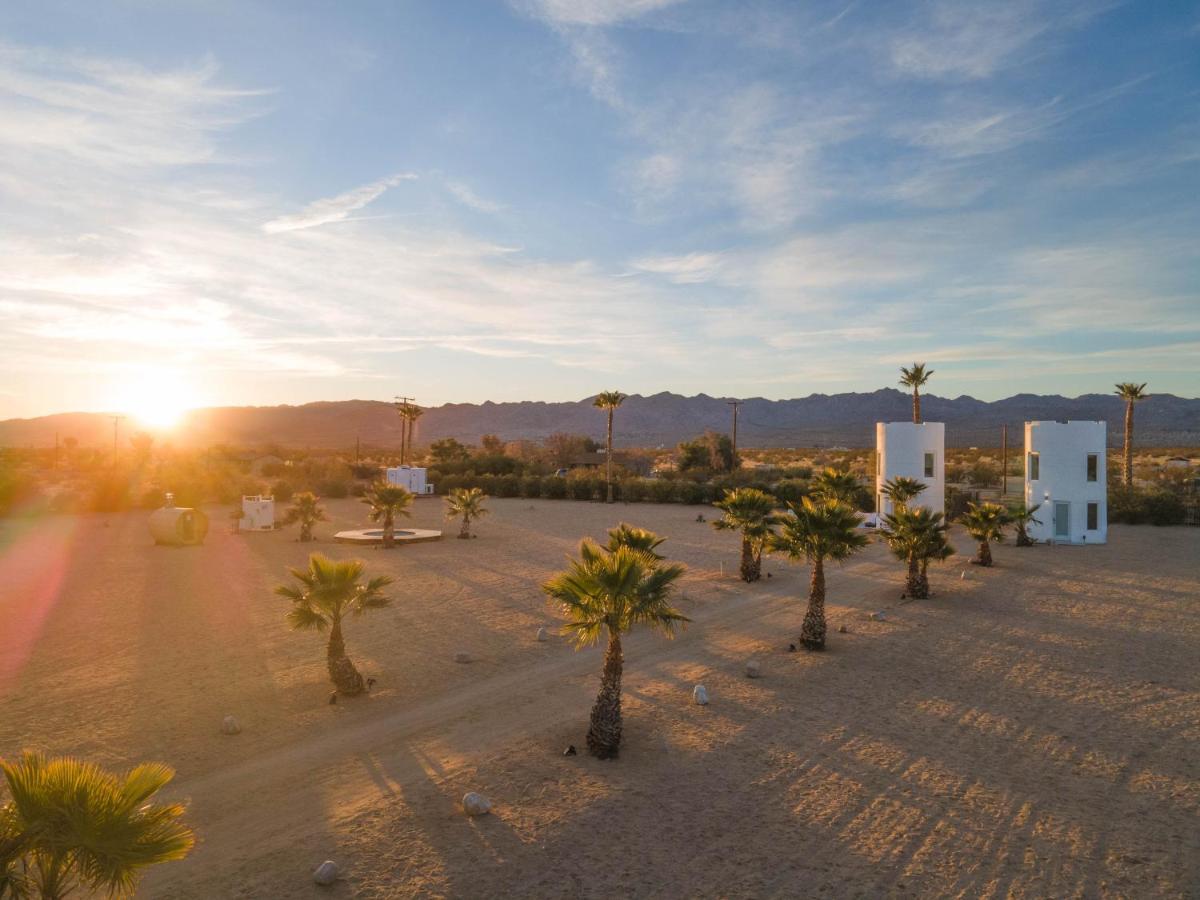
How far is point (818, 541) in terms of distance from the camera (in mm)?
15742

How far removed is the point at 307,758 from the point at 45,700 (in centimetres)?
520

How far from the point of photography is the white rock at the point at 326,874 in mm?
7316

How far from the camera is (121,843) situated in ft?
15.1

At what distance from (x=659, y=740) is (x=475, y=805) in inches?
129

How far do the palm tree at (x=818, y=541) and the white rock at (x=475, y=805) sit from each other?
8.94 m

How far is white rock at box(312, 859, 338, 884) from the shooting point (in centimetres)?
732

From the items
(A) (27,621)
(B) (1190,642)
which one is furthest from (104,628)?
(B) (1190,642)

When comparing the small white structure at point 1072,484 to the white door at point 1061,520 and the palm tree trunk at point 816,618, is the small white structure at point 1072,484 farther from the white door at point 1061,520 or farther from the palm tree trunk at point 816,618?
the palm tree trunk at point 816,618

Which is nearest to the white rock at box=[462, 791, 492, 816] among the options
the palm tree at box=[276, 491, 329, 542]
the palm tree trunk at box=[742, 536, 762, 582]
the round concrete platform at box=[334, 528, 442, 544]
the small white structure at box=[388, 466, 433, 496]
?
the palm tree trunk at box=[742, 536, 762, 582]

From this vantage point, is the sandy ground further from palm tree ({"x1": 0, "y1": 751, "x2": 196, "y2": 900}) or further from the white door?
the white door

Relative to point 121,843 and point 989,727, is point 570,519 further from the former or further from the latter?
point 121,843

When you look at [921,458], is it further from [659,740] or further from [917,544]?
[659,740]

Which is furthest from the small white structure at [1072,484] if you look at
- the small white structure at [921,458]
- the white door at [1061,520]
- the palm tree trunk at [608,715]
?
the palm tree trunk at [608,715]

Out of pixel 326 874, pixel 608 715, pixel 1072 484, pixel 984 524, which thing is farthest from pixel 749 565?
pixel 326 874
